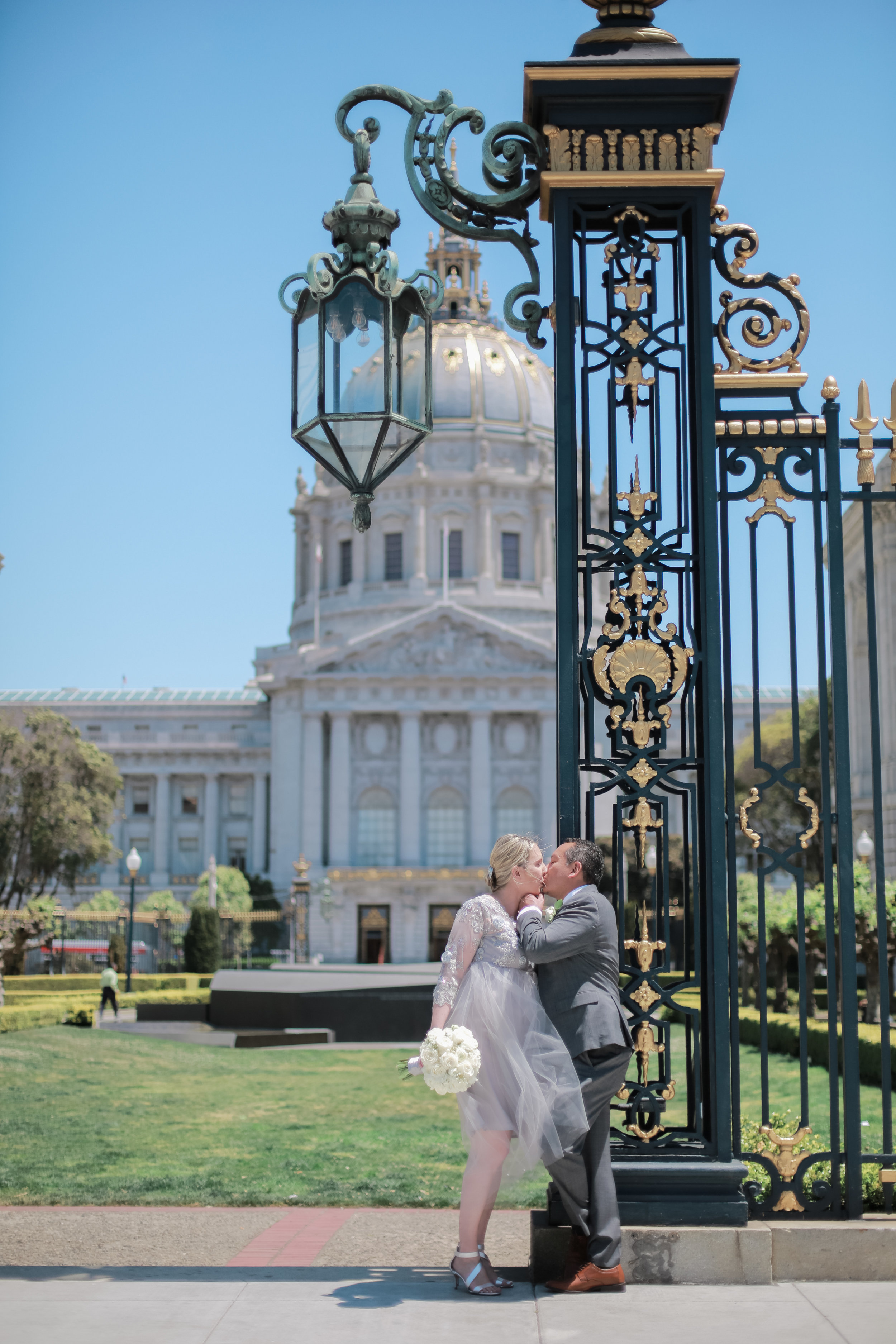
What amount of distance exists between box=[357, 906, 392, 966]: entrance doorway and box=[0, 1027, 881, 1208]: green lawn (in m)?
50.5

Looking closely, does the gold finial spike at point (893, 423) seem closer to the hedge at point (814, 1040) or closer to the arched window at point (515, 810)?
the hedge at point (814, 1040)

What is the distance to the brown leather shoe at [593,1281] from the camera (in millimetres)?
5250

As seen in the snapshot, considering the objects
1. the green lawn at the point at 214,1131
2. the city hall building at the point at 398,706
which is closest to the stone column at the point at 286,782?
the city hall building at the point at 398,706

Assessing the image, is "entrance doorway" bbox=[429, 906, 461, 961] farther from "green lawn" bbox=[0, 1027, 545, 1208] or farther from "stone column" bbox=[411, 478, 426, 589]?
"green lawn" bbox=[0, 1027, 545, 1208]

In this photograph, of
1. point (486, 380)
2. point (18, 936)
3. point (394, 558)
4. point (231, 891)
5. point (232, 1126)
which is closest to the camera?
point (232, 1126)

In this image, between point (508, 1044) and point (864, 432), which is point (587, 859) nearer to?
point (508, 1044)

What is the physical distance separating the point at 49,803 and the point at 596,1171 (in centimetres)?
4809

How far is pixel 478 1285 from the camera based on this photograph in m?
5.28

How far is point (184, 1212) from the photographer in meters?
9.09

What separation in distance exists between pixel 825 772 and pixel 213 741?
81.7m

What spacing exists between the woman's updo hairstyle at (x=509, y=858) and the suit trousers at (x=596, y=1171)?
0.72 meters

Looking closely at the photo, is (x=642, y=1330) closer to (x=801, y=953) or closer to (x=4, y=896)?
(x=801, y=953)

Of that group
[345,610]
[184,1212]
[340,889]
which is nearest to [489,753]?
[340,889]

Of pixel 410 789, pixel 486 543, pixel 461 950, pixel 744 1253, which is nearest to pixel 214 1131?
pixel 461 950
